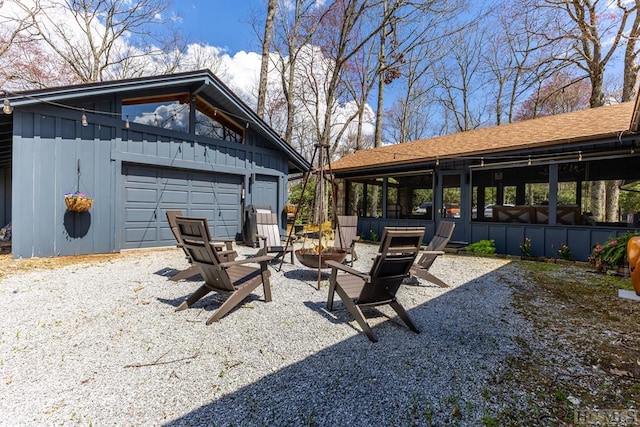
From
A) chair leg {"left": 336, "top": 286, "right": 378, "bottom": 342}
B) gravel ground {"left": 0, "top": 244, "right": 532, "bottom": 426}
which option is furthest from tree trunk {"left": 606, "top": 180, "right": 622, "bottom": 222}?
chair leg {"left": 336, "top": 286, "right": 378, "bottom": 342}

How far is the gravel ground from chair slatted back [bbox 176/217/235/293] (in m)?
0.36

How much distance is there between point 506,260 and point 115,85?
9.12 meters

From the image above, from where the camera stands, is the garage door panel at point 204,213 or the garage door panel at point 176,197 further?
the garage door panel at point 204,213

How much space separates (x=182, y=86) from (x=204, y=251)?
602 centimetres

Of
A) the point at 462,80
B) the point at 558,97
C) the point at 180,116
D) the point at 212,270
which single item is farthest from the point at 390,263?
the point at 462,80

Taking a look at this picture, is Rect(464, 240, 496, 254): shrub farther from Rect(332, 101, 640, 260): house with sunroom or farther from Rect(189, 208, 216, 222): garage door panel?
Rect(189, 208, 216, 222): garage door panel

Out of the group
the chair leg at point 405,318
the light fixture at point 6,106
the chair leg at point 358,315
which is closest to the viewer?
the chair leg at point 358,315

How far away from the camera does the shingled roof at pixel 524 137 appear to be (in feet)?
19.9

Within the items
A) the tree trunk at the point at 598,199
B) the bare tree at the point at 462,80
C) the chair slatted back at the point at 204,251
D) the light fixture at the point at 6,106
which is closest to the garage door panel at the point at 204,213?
the light fixture at the point at 6,106

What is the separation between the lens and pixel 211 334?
2707 millimetres

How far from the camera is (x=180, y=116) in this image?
24.7ft

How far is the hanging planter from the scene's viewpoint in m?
5.63

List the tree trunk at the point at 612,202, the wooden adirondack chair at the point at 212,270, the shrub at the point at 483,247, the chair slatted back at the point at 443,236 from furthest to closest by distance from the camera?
the tree trunk at the point at 612,202, the shrub at the point at 483,247, the chair slatted back at the point at 443,236, the wooden adirondack chair at the point at 212,270

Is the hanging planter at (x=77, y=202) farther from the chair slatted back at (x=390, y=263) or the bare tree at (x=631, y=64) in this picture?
the bare tree at (x=631, y=64)
